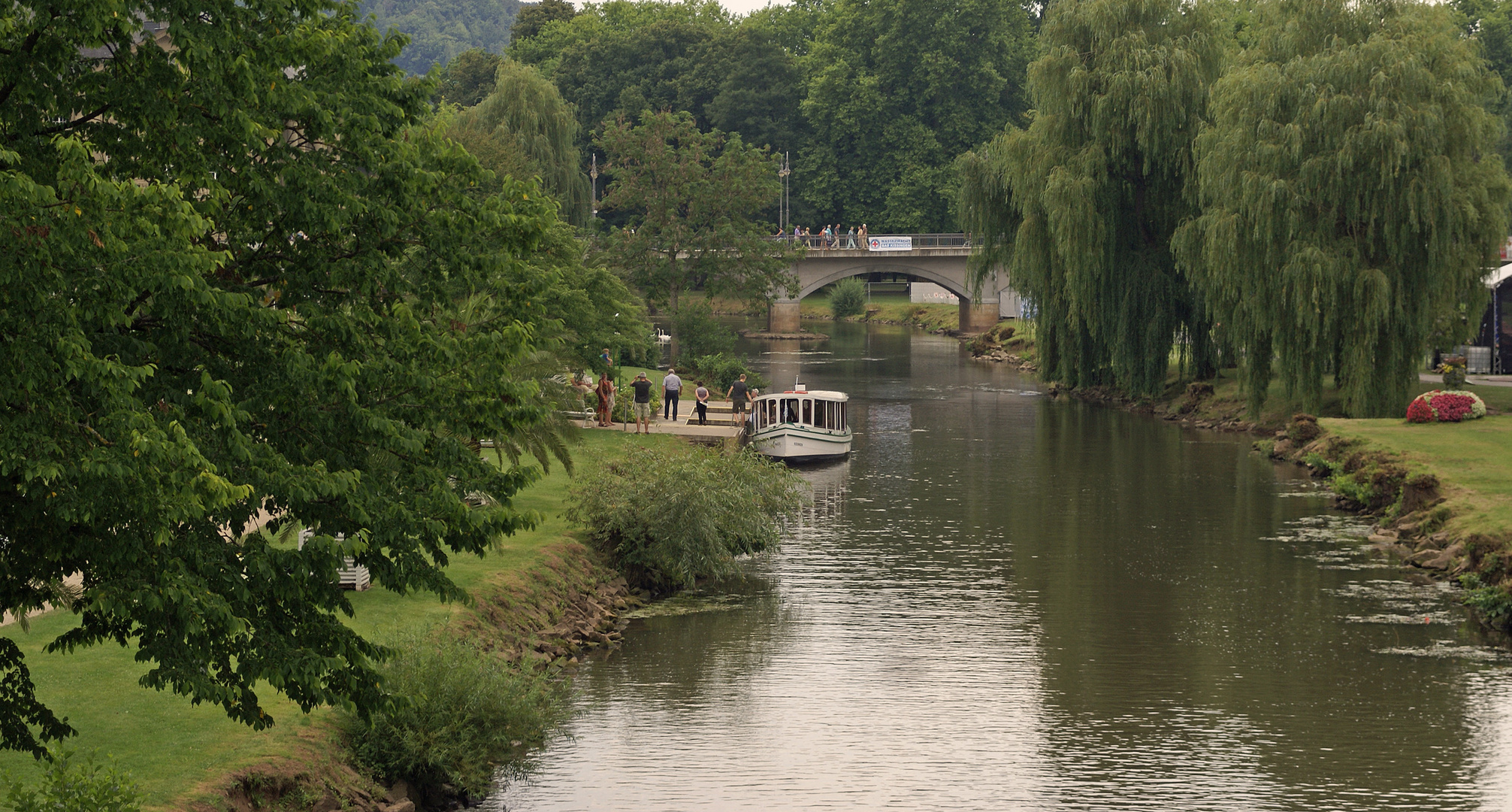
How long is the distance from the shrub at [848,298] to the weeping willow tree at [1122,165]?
204ft

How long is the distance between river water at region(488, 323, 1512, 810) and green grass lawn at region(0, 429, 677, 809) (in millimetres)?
2458

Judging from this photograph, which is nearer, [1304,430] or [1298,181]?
[1304,430]

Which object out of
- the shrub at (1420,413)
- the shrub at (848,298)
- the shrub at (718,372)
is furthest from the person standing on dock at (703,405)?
the shrub at (848,298)

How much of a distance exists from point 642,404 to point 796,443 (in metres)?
4.59

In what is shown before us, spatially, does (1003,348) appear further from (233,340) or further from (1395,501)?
(233,340)

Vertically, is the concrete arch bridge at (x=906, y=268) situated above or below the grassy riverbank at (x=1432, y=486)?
above

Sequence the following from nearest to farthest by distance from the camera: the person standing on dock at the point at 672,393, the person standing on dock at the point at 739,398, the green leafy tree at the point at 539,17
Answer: the person standing on dock at the point at 672,393 → the person standing on dock at the point at 739,398 → the green leafy tree at the point at 539,17

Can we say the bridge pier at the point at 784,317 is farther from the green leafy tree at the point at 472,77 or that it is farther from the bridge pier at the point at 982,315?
the green leafy tree at the point at 472,77

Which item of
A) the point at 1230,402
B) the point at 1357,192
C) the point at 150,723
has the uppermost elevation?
the point at 1357,192

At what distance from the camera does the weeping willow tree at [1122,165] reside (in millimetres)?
50938

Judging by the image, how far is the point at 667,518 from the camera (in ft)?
86.3

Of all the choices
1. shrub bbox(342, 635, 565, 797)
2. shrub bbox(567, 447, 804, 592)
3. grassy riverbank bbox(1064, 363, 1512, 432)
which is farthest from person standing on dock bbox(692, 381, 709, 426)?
shrub bbox(342, 635, 565, 797)

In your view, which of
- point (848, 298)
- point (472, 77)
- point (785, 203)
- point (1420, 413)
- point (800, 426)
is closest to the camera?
point (1420, 413)

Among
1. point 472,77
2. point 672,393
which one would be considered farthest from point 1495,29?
point 672,393
